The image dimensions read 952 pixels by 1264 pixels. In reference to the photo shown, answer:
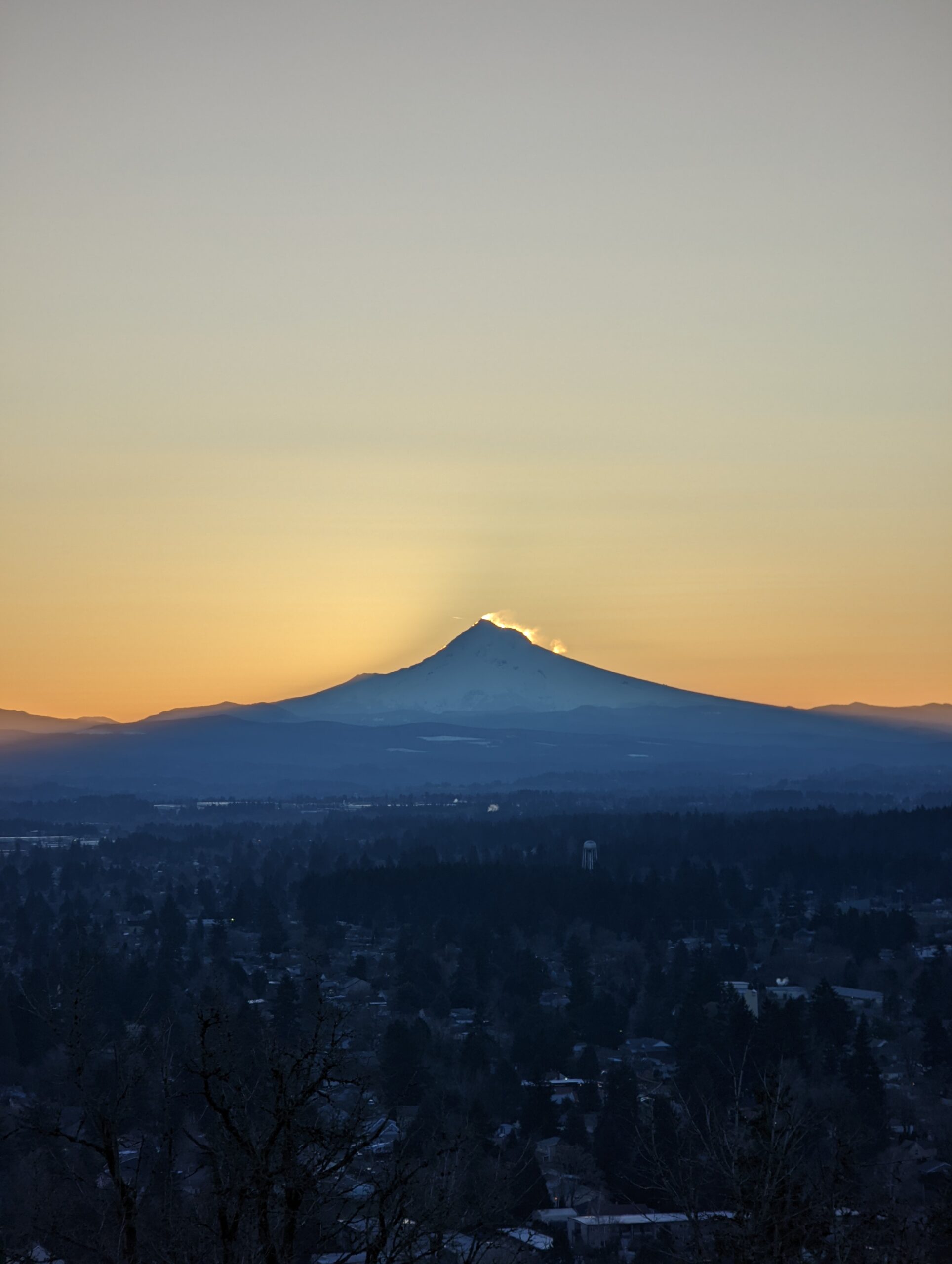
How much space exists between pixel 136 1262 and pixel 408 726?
178777mm

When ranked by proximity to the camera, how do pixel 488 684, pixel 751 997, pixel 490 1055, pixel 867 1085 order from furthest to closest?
1. pixel 488 684
2. pixel 751 997
3. pixel 490 1055
4. pixel 867 1085

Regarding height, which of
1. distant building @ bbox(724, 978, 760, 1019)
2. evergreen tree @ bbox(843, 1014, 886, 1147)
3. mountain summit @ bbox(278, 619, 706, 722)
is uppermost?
mountain summit @ bbox(278, 619, 706, 722)

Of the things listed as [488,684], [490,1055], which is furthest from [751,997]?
[488,684]

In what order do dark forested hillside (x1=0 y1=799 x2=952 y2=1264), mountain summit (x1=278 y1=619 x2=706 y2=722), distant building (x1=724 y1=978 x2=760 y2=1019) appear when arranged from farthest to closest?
mountain summit (x1=278 y1=619 x2=706 y2=722) → distant building (x1=724 y1=978 x2=760 y2=1019) → dark forested hillside (x1=0 y1=799 x2=952 y2=1264)

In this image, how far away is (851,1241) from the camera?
26.7 feet

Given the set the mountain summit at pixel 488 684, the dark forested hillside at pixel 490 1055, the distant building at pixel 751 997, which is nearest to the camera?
the dark forested hillside at pixel 490 1055

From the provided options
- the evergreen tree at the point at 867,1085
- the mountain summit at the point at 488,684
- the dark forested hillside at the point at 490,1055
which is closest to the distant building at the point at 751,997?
the dark forested hillside at the point at 490,1055

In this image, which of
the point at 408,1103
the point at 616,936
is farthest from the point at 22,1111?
the point at 616,936

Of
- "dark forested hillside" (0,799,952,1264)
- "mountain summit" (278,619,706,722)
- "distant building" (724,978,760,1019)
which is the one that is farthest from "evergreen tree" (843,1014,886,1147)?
"mountain summit" (278,619,706,722)

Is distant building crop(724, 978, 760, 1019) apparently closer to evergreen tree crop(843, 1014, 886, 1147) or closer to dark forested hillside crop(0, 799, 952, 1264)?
dark forested hillside crop(0, 799, 952, 1264)

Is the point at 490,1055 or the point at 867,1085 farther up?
the point at 867,1085

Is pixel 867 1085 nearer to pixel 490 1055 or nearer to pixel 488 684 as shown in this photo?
pixel 490 1055

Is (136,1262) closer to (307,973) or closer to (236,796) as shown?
(307,973)

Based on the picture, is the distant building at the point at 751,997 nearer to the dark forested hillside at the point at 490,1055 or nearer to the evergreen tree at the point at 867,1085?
the dark forested hillside at the point at 490,1055
